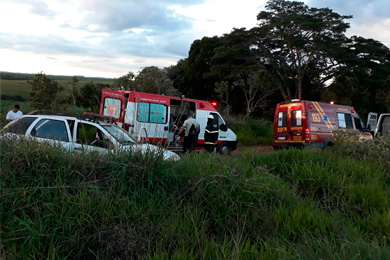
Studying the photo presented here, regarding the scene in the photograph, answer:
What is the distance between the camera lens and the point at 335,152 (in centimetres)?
866

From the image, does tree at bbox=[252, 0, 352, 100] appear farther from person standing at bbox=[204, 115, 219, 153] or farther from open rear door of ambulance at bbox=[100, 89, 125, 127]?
open rear door of ambulance at bbox=[100, 89, 125, 127]

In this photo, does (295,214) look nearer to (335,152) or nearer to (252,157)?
(252,157)

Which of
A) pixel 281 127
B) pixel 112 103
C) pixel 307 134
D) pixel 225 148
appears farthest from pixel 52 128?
pixel 281 127

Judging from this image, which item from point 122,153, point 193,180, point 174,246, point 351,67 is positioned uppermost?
point 351,67

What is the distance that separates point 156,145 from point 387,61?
3490 cm

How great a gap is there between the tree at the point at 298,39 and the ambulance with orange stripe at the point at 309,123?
55.6ft

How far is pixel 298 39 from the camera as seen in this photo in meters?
30.6

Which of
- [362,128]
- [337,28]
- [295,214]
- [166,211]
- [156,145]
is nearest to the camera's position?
[166,211]

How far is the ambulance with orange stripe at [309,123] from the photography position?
14.1m

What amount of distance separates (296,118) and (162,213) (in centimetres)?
1145

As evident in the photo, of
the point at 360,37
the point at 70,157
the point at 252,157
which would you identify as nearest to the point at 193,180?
the point at 70,157

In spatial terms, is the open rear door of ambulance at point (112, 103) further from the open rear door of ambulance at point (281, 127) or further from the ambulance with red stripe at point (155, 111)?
the open rear door of ambulance at point (281, 127)

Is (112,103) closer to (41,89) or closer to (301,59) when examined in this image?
(41,89)

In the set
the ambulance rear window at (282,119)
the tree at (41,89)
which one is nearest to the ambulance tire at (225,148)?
the ambulance rear window at (282,119)
